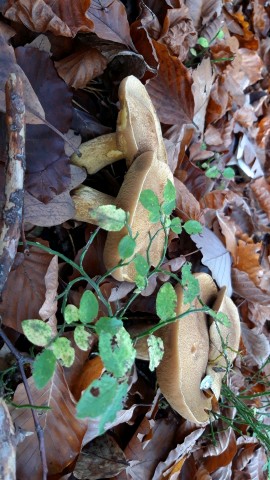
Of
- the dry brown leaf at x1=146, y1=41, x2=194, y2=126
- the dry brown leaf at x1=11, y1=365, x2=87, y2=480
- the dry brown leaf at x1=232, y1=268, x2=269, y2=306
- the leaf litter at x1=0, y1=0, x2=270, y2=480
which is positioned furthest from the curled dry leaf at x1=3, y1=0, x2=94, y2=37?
the dry brown leaf at x1=232, y1=268, x2=269, y2=306

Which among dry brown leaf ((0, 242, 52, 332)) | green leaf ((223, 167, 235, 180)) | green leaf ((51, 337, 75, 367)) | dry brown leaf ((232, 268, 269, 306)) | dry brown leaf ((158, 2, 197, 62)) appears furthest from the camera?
green leaf ((223, 167, 235, 180))

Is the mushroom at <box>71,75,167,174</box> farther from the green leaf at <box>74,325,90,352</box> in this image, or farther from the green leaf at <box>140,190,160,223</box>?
the green leaf at <box>74,325,90,352</box>

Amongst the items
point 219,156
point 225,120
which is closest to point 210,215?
point 219,156

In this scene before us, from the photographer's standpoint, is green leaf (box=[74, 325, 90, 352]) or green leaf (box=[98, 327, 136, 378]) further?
green leaf (box=[74, 325, 90, 352])

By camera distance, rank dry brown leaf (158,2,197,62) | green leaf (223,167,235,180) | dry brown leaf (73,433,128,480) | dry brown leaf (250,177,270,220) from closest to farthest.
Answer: dry brown leaf (73,433,128,480)
dry brown leaf (158,2,197,62)
green leaf (223,167,235,180)
dry brown leaf (250,177,270,220)

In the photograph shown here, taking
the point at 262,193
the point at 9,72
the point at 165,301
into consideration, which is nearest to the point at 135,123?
the point at 9,72

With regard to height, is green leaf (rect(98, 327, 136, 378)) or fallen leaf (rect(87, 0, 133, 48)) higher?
fallen leaf (rect(87, 0, 133, 48))

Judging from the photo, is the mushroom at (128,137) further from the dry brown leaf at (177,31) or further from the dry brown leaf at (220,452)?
the dry brown leaf at (220,452)

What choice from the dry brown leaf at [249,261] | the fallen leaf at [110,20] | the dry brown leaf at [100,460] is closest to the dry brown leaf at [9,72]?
the fallen leaf at [110,20]

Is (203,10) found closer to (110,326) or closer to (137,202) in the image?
(137,202)
